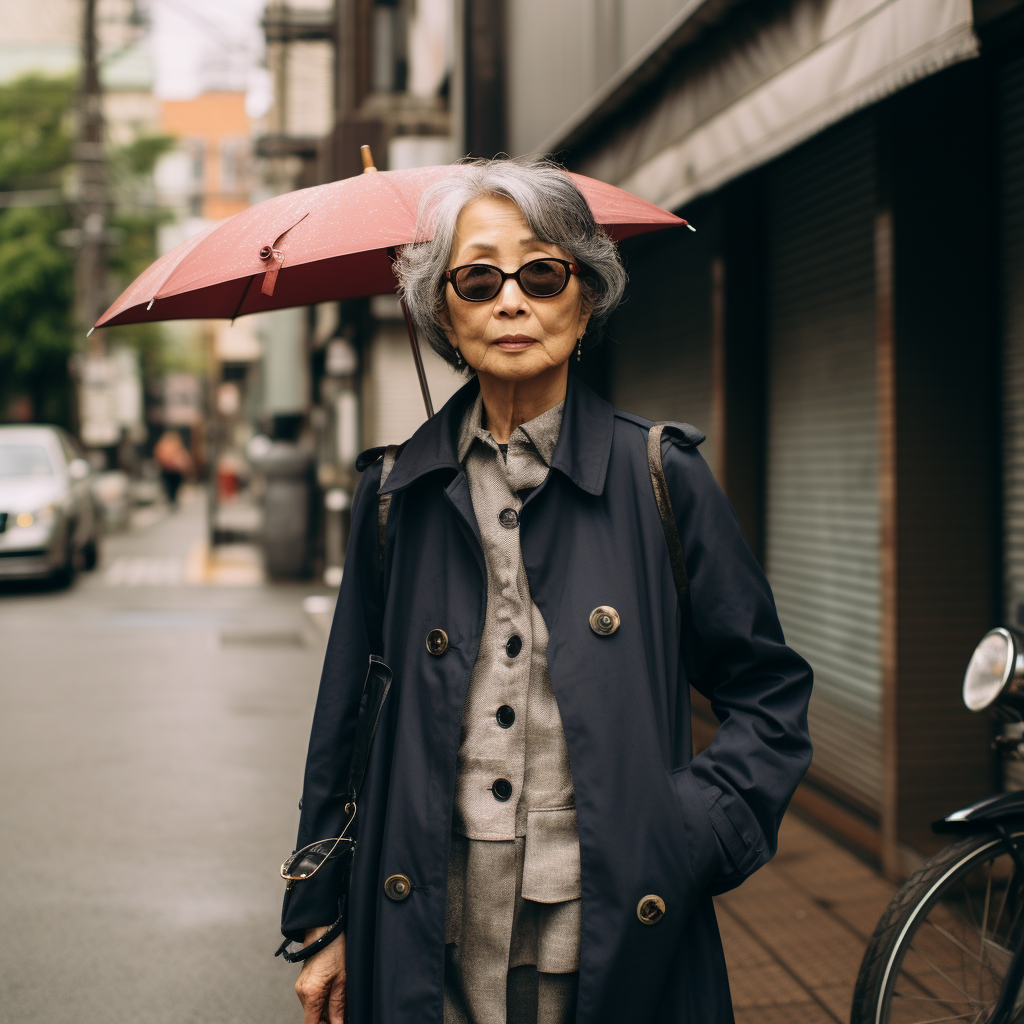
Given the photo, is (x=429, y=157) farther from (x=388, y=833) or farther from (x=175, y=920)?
(x=388, y=833)

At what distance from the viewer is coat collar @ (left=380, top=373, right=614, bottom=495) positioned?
1941mm

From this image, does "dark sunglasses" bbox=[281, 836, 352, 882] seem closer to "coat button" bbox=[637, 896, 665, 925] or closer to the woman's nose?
"coat button" bbox=[637, 896, 665, 925]

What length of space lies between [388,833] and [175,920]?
2.96 meters

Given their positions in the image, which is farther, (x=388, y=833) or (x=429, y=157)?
(x=429, y=157)

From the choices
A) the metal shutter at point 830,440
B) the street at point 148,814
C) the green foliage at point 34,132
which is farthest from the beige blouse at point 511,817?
the green foliage at point 34,132

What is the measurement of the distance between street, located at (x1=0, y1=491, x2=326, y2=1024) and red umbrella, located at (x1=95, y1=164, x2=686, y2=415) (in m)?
2.15

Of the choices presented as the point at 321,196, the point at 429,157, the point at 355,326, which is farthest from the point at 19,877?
the point at 355,326

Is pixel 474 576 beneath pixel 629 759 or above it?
above

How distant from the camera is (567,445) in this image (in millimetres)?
1967

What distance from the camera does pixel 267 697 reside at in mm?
8648

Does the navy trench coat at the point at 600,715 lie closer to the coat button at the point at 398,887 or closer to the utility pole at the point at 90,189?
the coat button at the point at 398,887

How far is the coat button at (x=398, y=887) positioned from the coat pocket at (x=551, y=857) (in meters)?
0.17

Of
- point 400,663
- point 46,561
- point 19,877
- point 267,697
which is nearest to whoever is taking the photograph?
point 400,663

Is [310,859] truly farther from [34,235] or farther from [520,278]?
[34,235]
